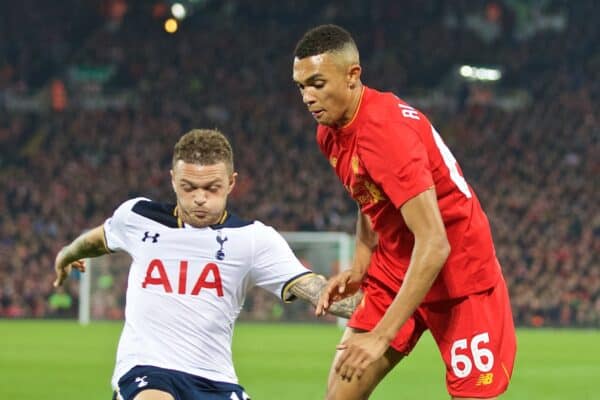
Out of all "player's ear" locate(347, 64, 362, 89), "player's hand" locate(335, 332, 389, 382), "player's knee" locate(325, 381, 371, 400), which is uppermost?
"player's ear" locate(347, 64, 362, 89)

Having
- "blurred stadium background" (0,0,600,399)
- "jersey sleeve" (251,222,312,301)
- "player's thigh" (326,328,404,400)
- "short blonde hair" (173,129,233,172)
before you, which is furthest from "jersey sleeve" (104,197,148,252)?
"blurred stadium background" (0,0,600,399)

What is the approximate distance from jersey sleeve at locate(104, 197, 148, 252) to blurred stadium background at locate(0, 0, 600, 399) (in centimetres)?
1343

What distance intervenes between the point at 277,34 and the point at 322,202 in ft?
32.1

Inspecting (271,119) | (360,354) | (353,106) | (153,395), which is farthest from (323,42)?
(271,119)

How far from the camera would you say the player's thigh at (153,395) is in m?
4.47

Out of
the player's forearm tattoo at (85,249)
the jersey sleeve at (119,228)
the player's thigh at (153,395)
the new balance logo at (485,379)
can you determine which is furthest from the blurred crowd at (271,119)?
the player's thigh at (153,395)

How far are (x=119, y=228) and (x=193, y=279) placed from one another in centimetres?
50

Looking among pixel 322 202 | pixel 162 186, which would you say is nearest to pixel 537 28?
pixel 322 202

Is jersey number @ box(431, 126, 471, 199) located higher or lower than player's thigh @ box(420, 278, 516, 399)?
higher

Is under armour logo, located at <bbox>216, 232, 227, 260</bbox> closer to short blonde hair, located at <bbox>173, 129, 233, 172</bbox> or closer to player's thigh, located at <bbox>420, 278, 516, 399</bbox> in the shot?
short blonde hair, located at <bbox>173, 129, 233, 172</bbox>

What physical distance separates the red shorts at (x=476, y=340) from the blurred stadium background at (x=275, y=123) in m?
13.3

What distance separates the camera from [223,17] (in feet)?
129

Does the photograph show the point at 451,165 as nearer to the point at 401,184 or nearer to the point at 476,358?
the point at 401,184

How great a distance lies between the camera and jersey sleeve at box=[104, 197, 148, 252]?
5.03m
